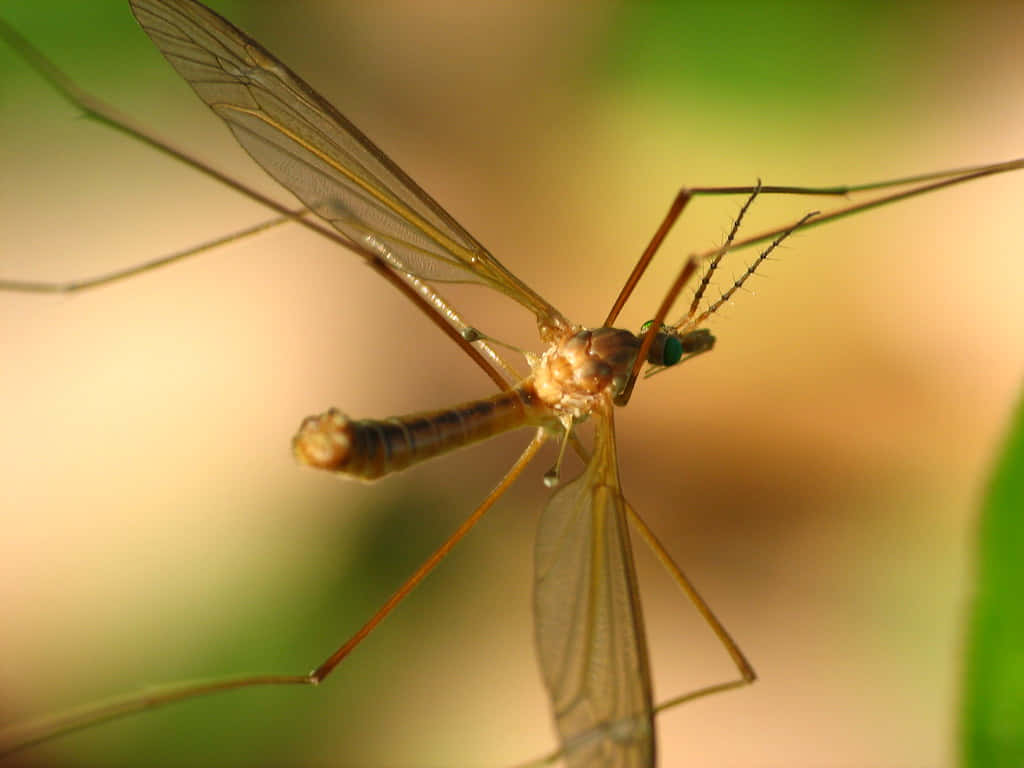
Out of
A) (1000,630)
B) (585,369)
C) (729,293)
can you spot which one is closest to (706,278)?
(729,293)

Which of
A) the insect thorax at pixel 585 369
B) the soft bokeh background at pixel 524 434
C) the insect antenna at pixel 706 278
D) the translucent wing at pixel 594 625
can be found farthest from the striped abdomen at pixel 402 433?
the soft bokeh background at pixel 524 434

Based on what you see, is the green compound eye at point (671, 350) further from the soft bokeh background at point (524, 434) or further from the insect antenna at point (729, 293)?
the soft bokeh background at point (524, 434)

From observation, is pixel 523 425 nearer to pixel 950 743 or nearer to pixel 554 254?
pixel 950 743

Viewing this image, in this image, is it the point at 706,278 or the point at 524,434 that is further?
the point at 524,434

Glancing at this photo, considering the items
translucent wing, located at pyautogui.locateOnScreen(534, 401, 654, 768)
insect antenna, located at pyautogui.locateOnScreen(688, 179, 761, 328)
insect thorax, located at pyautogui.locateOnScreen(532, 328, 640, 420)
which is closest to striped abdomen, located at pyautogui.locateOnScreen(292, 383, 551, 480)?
insect thorax, located at pyautogui.locateOnScreen(532, 328, 640, 420)

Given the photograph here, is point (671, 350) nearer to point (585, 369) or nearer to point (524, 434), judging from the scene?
point (585, 369)
